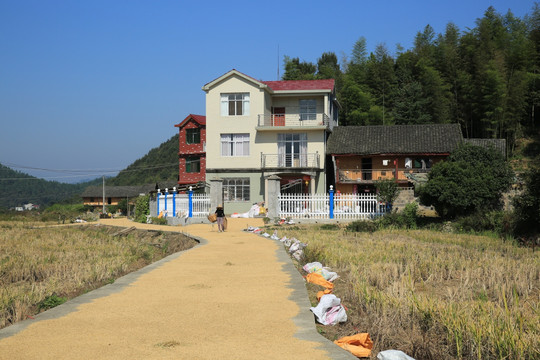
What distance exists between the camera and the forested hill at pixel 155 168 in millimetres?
104688

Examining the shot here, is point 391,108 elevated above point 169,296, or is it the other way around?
point 391,108

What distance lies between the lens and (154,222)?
32094mm

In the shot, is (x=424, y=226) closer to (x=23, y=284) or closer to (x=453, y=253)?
(x=453, y=253)

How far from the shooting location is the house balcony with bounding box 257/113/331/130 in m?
38.2

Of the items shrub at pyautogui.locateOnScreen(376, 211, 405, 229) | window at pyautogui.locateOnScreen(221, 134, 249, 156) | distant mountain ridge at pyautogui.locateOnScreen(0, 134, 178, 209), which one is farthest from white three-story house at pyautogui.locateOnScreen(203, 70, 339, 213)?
distant mountain ridge at pyautogui.locateOnScreen(0, 134, 178, 209)

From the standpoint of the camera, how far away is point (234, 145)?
3897 centimetres

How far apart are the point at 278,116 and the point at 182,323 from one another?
33977mm

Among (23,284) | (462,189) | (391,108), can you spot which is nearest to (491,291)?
(23,284)

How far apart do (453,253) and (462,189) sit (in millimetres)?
9816

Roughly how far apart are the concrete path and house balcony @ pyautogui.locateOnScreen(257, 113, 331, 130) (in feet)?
91.7

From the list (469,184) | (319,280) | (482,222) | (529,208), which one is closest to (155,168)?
(469,184)

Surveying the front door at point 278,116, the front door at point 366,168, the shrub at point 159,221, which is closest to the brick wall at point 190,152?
the front door at point 278,116

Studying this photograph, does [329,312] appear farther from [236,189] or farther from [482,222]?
[236,189]

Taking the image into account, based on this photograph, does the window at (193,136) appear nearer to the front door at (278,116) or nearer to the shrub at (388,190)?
the front door at (278,116)
